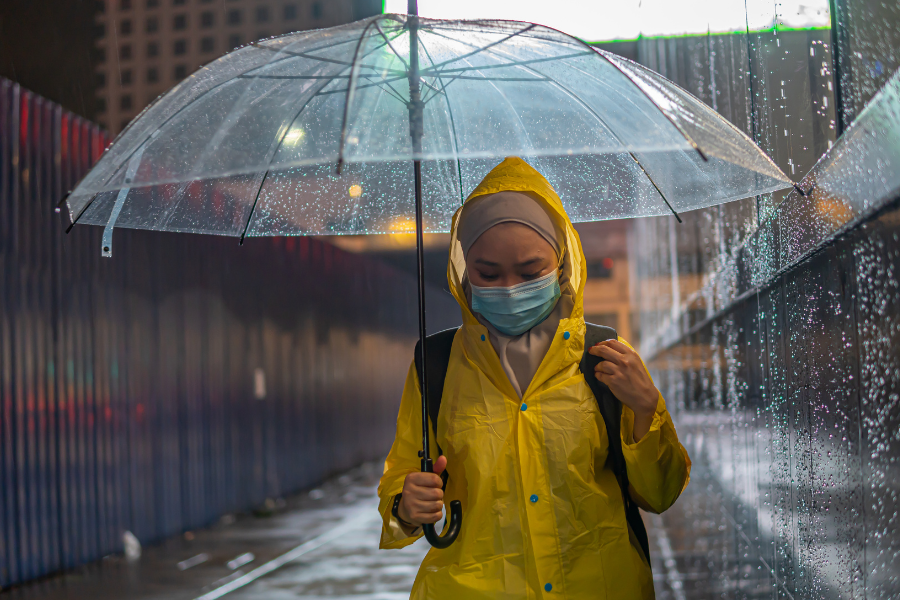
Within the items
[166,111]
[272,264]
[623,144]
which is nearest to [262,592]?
→ [166,111]

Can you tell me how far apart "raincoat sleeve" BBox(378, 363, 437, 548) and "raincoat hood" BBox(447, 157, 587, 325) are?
25 centimetres

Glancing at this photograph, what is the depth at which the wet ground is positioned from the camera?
5.76m

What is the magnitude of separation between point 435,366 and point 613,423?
50cm

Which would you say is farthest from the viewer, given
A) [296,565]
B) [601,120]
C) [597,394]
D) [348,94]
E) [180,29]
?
[180,29]

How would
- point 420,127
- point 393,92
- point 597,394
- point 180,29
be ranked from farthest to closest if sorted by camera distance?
point 180,29 < point 393,92 < point 420,127 < point 597,394

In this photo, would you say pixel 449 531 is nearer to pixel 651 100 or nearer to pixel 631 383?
pixel 631 383

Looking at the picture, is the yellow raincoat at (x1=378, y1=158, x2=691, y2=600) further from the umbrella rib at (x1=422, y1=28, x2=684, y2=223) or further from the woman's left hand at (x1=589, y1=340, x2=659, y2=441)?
the umbrella rib at (x1=422, y1=28, x2=684, y2=223)

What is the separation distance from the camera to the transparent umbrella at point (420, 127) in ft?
7.06

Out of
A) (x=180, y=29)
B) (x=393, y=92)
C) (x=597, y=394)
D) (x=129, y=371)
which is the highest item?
(x=180, y=29)

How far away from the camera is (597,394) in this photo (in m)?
2.09

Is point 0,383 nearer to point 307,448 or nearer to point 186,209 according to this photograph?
point 186,209

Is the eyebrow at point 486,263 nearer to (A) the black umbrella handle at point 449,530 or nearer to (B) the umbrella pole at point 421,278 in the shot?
(B) the umbrella pole at point 421,278

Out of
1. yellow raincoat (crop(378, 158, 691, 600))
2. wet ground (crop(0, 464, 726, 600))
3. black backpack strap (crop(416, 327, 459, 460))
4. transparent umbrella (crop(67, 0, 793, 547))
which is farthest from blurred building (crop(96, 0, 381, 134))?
yellow raincoat (crop(378, 158, 691, 600))

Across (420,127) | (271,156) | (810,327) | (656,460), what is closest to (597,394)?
(656,460)
